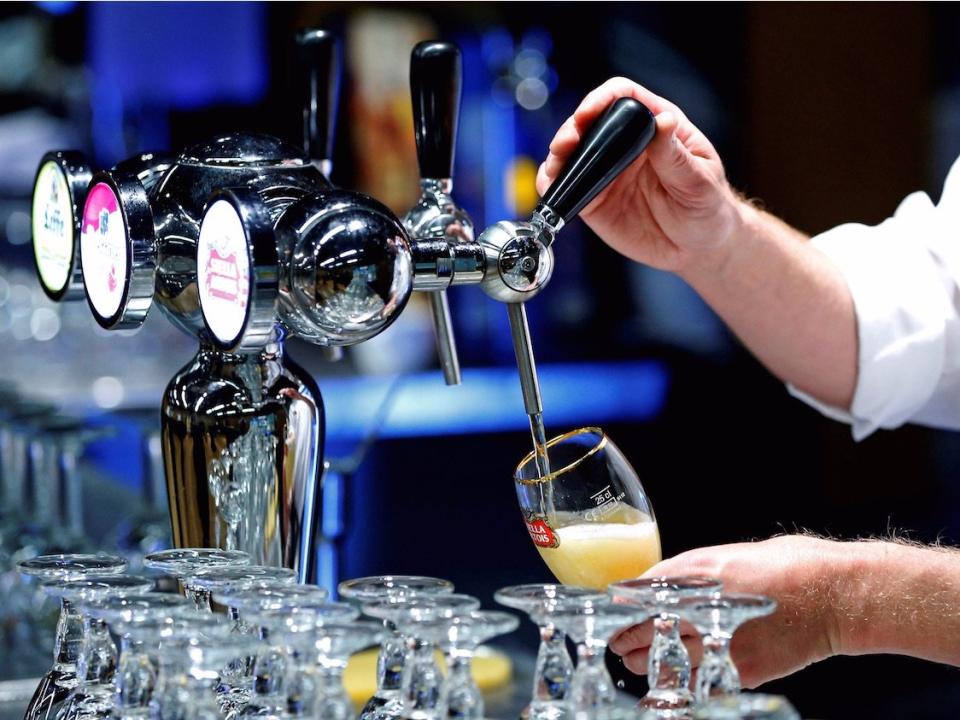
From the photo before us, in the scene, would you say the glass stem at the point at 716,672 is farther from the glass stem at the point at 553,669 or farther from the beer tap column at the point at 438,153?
the beer tap column at the point at 438,153

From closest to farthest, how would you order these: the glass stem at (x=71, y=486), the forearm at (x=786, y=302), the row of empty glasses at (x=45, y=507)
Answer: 1. the forearm at (x=786, y=302)
2. the row of empty glasses at (x=45, y=507)
3. the glass stem at (x=71, y=486)

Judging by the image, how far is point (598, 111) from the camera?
1.17m

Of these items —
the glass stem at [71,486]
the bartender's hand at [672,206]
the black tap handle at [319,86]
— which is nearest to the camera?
the black tap handle at [319,86]

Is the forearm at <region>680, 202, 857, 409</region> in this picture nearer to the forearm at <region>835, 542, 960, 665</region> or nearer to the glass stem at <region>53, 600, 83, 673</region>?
the forearm at <region>835, 542, 960, 665</region>

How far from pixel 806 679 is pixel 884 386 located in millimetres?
1921

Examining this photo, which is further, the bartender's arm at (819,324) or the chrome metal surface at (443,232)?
the bartender's arm at (819,324)

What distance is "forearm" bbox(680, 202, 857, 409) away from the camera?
163 cm

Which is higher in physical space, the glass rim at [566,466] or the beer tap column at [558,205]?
the beer tap column at [558,205]

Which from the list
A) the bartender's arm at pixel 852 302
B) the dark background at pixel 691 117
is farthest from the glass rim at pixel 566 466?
the dark background at pixel 691 117

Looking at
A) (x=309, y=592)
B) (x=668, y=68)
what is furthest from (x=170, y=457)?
(x=668, y=68)

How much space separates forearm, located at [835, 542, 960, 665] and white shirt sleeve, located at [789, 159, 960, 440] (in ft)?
2.00

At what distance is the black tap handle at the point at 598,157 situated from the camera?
994 mm

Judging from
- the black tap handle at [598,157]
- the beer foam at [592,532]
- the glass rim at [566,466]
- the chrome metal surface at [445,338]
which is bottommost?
the beer foam at [592,532]

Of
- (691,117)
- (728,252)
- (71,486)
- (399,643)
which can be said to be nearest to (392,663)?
(399,643)
